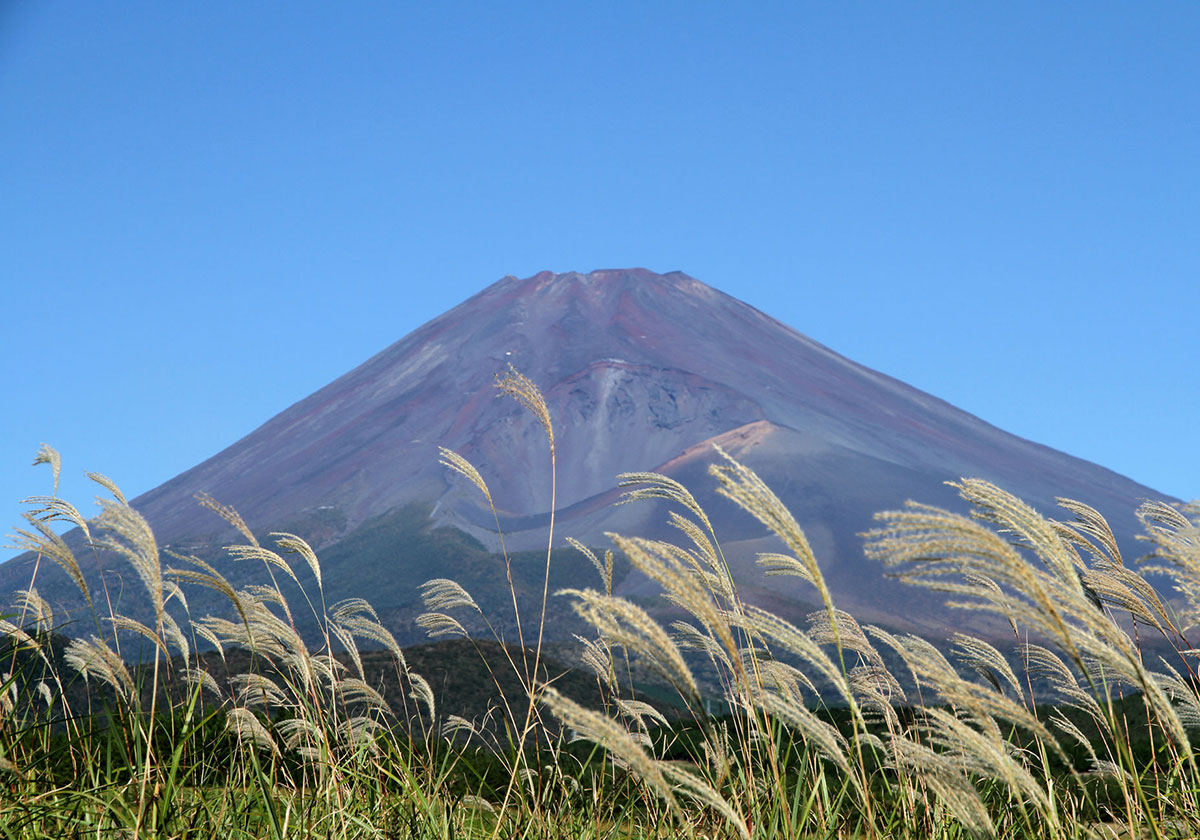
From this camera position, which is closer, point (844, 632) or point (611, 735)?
point (611, 735)

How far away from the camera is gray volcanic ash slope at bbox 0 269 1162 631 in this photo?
334 feet

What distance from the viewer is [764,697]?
2.01m

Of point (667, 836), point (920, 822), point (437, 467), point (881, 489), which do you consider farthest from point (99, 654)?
point (437, 467)

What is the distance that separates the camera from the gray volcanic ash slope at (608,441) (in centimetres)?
10194

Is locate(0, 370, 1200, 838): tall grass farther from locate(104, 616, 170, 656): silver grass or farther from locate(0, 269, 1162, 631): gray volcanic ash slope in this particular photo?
locate(0, 269, 1162, 631): gray volcanic ash slope

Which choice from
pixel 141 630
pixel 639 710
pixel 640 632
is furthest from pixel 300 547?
pixel 640 632

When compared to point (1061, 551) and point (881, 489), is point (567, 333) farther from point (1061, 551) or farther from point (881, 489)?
point (1061, 551)

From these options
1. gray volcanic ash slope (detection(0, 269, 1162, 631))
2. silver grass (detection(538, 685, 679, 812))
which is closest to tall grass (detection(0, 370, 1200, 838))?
silver grass (detection(538, 685, 679, 812))

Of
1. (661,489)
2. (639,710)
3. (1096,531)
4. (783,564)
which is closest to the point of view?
(783,564)

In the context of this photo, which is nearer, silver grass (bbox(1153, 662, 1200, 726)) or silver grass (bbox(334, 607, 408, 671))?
silver grass (bbox(1153, 662, 1200, 726))

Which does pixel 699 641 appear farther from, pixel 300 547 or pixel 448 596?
pixel 300 547

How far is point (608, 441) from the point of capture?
139 m

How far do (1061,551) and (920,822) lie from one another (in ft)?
8.75

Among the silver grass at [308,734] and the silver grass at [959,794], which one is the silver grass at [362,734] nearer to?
the silver grass at [308,734]
